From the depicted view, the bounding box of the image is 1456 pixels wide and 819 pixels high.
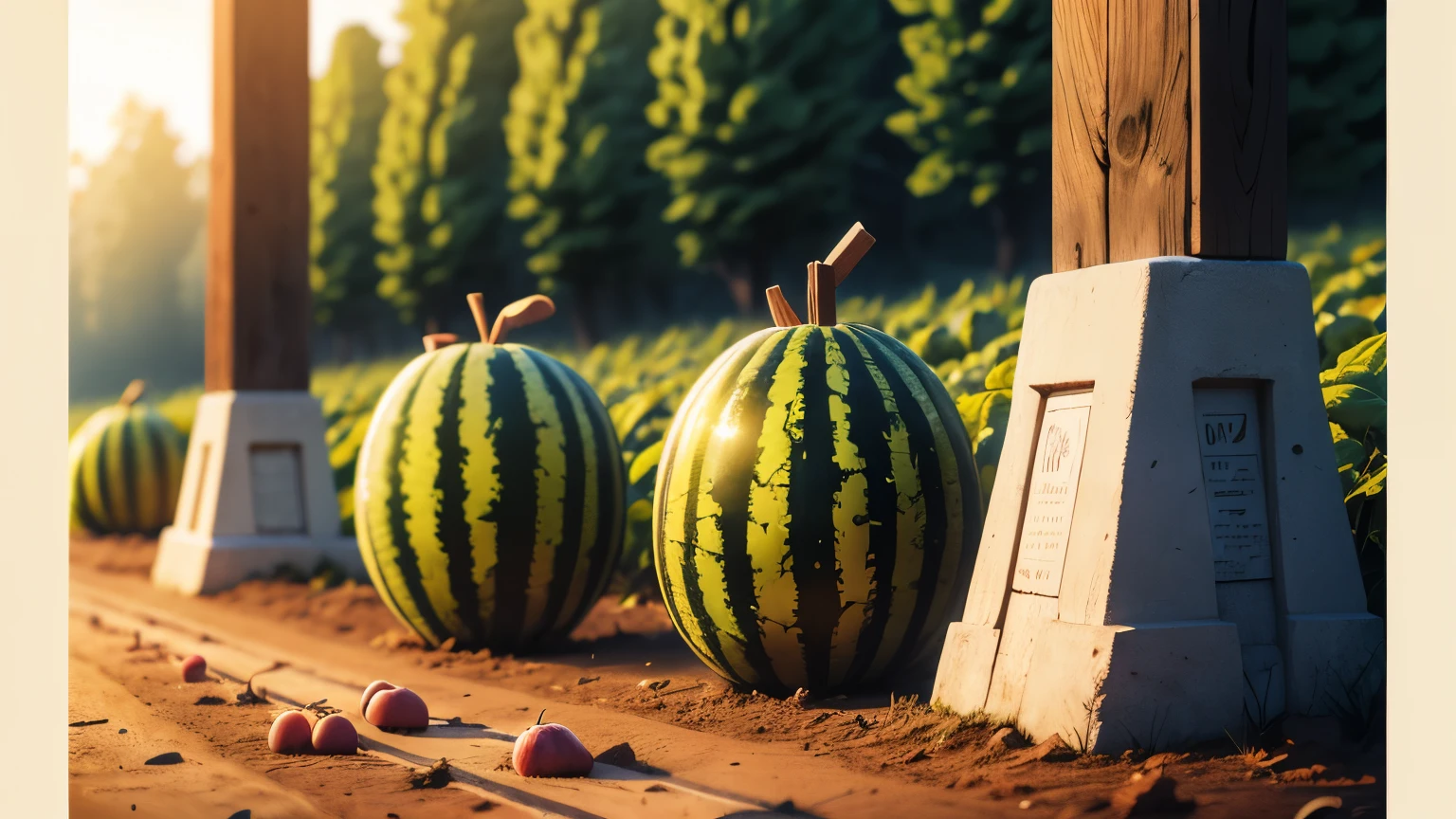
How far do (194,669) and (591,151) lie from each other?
12887 millimetres

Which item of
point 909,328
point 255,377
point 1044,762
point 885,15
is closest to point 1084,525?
point 1044,762

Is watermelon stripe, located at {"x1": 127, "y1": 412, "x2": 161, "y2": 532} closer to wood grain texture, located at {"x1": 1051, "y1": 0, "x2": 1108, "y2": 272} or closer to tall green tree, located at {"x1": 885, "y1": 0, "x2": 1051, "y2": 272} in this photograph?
tall green tree, located at {"x1": 885, "y1": 0, "x2": 1051, "y2": 272}

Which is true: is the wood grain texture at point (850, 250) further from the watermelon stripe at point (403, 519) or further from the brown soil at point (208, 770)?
the brown soil at point (208, 770)

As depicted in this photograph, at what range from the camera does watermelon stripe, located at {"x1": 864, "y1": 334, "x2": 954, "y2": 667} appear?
350 centimetres

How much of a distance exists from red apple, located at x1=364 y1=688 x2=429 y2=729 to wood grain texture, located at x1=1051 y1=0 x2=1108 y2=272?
6.79 feet

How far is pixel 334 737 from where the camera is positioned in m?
3.22

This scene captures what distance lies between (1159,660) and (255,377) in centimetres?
579

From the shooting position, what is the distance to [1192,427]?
2926 mm

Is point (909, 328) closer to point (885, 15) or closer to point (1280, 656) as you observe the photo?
point (1280, 656)

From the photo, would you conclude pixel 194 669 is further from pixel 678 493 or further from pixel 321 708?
pixel 678 493

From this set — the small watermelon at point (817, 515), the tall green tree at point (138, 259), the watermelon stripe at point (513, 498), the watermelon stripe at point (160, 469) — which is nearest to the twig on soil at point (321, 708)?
the watermelon stripe at point (513, 498)

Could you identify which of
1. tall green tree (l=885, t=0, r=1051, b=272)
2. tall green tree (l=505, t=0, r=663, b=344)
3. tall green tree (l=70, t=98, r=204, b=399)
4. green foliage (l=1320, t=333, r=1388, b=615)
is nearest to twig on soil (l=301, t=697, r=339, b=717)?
green foliage (l=1320, t=333, r=1388, b=615)

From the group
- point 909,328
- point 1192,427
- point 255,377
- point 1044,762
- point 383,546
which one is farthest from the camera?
point 909,328

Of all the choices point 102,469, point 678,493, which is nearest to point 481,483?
point 678,493
